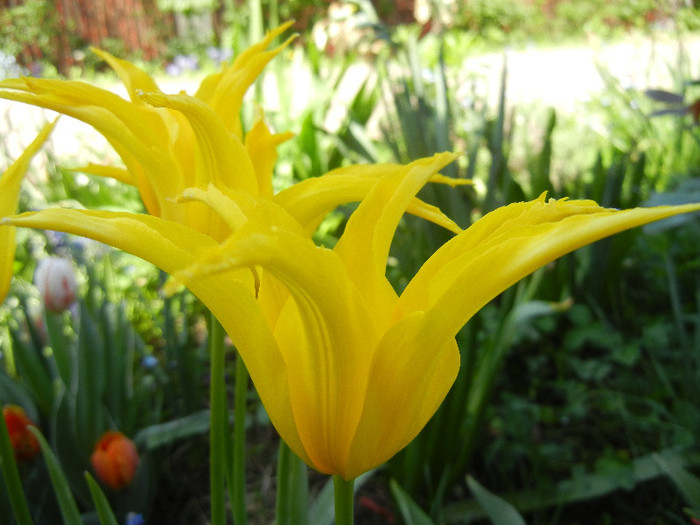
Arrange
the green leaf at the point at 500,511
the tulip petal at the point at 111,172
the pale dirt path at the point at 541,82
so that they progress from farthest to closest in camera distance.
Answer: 1. the pale dirt path at the point at 541,82
2. the green leaf at the point at 500,511
3. the tulip petal at the point at 111,172

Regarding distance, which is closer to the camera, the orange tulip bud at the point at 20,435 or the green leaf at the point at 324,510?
the green leaf at the point at 324,510

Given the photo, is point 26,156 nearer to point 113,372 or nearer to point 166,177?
point 166,177

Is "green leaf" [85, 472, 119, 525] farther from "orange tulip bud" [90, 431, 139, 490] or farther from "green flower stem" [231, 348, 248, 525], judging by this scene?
"orange tulip bud" [90, 431, 139, 490]

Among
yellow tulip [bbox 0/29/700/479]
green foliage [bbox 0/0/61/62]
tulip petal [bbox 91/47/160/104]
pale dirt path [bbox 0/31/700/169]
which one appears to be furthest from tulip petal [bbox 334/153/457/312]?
green foliage [bbox 0/0/61/62]

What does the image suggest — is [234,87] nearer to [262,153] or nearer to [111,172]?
[262,153]

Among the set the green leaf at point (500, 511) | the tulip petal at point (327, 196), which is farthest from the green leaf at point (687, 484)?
the tulip petal at point (327, 196)

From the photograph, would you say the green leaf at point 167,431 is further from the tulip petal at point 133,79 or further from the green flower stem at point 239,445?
the tulip petal at point 133,79
